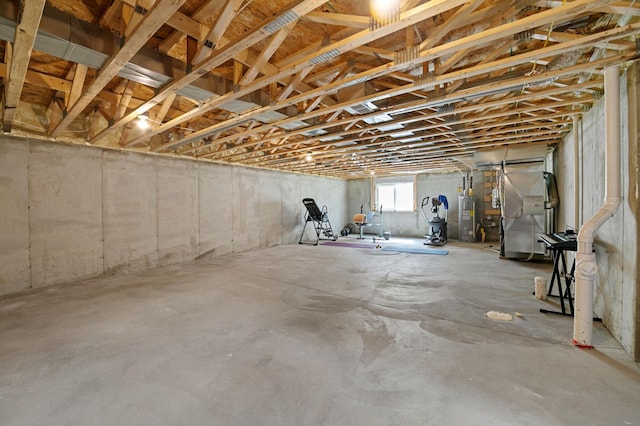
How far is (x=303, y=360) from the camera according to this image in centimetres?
201

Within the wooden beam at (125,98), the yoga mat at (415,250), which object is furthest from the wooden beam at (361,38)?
the yoga mat at (415,250)

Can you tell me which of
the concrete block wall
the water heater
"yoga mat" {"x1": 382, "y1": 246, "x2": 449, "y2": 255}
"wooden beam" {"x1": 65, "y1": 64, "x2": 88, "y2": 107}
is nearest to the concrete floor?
the concrete block wall

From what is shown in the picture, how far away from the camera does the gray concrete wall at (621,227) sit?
2041mm

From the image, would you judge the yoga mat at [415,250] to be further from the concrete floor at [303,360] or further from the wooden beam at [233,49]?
the wooden beam at [233,49]

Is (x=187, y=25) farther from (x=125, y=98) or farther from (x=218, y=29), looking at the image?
(x=125, y=98)

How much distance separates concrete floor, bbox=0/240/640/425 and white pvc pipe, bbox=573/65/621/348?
0.82 feet

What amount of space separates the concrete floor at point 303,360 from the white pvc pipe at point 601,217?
0.82 ft

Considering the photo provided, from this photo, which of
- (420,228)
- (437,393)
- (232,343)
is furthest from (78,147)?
(420,228)

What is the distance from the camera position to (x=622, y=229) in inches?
87.7

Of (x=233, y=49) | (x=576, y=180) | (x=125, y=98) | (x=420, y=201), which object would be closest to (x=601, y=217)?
(x=576, y=180)

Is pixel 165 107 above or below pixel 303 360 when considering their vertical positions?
above

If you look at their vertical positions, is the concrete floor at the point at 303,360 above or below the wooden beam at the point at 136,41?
below

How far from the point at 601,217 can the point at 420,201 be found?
7.73m

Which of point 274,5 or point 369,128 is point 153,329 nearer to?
point 274,5
